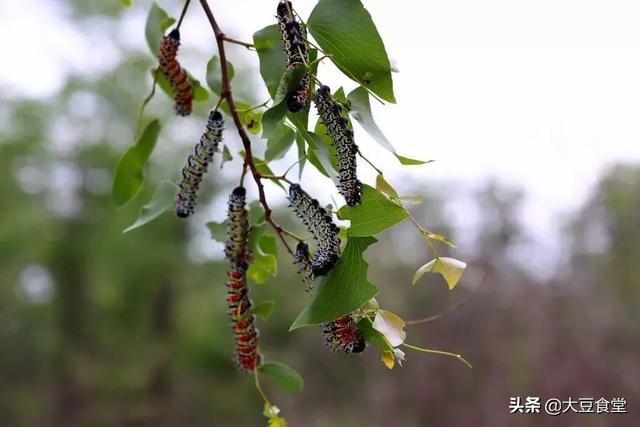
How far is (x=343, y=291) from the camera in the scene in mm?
444

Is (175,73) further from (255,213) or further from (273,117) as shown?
(273,117)

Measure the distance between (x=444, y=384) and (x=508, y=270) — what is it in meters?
0.78

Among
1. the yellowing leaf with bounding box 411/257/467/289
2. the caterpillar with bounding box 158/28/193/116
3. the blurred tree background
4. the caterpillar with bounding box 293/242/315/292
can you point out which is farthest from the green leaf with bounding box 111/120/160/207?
the blurred tree background

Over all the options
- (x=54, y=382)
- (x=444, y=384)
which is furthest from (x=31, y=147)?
(x=444, y=384)

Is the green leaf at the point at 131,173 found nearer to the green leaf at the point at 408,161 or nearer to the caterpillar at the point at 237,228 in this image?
the caterpillar at the point at 237,228

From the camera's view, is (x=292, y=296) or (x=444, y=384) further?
(x=292, y=296)

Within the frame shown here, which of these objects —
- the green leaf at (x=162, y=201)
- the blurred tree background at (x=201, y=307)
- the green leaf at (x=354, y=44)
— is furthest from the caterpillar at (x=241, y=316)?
the blurred tree background at (x=201, y=307)

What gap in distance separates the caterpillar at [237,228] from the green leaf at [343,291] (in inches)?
6.2

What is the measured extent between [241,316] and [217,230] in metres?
0.12

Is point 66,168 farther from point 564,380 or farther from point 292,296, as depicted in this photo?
point 564,380

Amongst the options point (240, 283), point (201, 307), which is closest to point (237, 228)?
point (240, 283)

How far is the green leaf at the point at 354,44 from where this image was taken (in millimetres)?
470

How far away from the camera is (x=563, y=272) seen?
414 cm

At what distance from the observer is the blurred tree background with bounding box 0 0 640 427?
402 cm
